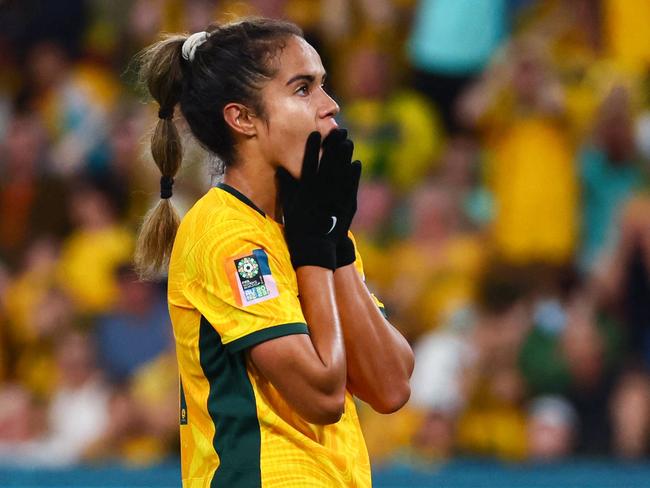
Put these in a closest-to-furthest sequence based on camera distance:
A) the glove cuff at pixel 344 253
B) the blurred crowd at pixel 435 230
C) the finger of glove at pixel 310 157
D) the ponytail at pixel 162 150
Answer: the finger of glove at pixel 310 157 → the glove cuff at pixel 344 253 → the ponytail at pixel 162 150 → the blurred crowd at pixel 435 230

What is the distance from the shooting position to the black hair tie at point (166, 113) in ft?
8.60

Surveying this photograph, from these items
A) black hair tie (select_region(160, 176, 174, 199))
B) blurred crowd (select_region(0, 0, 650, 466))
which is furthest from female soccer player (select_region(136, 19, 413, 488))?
blurred crowd (select_region(0, 0, 650, 466))

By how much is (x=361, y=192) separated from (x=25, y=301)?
207 cm

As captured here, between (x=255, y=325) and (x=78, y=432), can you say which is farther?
(x=78, y=432)

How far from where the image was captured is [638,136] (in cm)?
593

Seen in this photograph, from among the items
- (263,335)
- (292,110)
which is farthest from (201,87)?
(263,335)

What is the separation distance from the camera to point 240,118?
8.01ft

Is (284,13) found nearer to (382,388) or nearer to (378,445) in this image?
(378,445)

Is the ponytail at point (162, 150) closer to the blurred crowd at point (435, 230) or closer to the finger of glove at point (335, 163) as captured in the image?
the finger of glove at point (335, 163)

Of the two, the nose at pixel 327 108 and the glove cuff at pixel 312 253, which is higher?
the nose at pixel 327 108

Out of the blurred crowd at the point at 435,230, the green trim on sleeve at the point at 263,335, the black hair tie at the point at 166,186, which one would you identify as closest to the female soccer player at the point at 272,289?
the green trim on sleeve at the point at 263,335

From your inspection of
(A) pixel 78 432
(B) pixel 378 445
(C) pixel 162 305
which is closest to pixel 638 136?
(B) pixel 378 445

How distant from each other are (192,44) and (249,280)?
534 millimetres

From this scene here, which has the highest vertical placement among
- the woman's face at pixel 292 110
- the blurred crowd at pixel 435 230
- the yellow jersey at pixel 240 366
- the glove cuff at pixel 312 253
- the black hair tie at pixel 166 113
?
the woman's face at pixel 292 110
